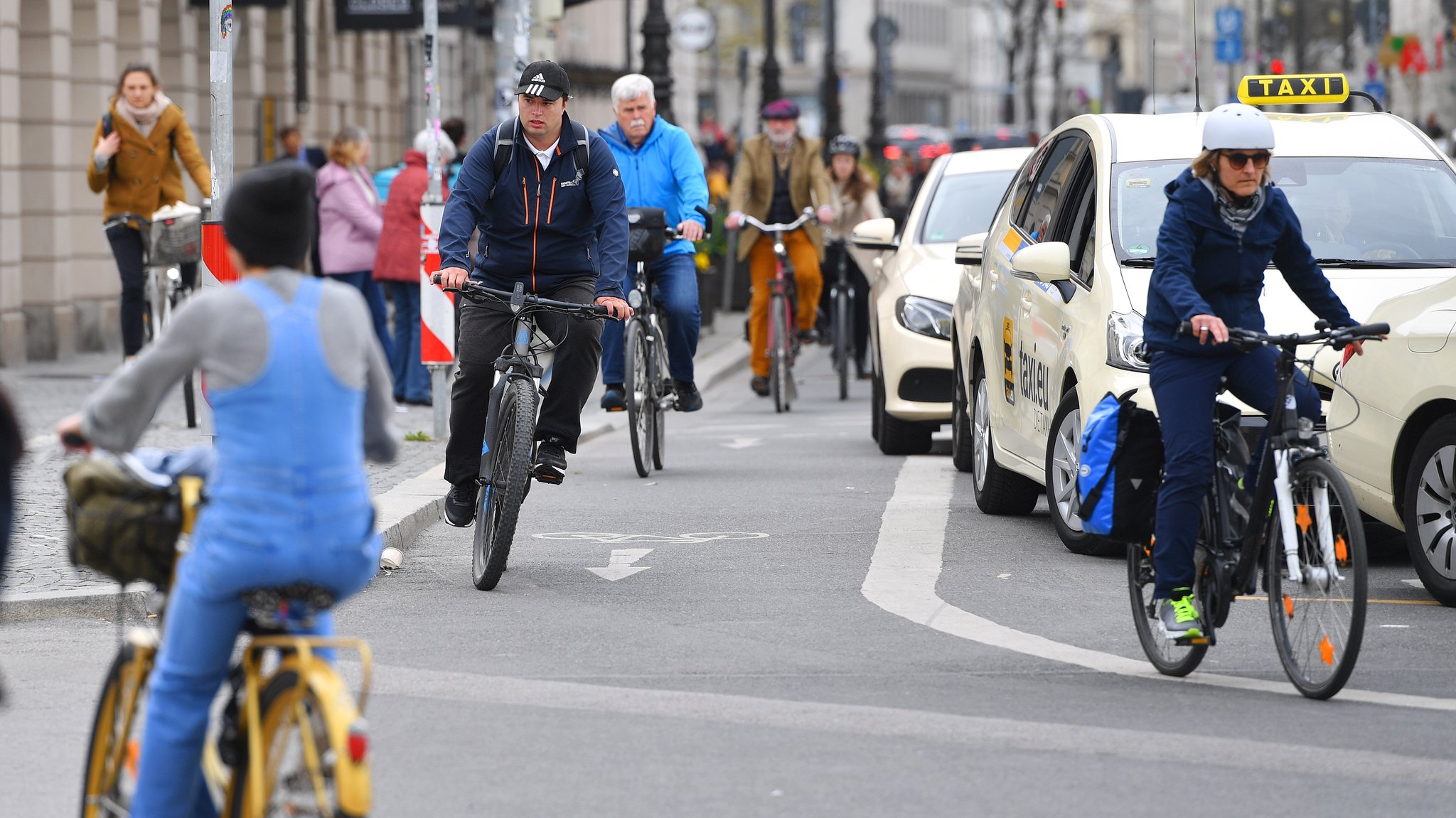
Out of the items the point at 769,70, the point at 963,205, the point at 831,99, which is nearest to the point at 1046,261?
the point at 963,205

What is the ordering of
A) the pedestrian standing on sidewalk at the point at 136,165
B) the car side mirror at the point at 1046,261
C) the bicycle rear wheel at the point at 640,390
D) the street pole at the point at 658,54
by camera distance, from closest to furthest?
the car side mirror at the point at 1046,261, the bicycle rear wheel at the point at 640,390, the pedestrian standing on sidewalk at the point at 136,165, the street pole at the point at 658,54

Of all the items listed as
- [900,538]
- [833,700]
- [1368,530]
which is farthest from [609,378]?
[833,700]

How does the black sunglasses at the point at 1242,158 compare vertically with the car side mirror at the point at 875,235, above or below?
above

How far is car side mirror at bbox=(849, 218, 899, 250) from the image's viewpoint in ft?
46.1

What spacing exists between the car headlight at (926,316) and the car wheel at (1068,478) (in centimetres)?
412

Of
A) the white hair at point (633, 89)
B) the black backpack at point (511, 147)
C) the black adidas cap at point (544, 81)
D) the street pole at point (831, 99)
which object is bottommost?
the black backpack at point (511, 147)

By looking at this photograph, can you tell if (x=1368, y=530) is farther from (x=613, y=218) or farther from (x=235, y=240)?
(x=235, y=240)

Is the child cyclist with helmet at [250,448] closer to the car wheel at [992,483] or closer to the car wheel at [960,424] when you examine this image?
the car wheel at [992,483]

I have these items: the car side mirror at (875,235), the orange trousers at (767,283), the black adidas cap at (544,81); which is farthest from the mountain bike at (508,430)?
the orange trousers at (767,283)

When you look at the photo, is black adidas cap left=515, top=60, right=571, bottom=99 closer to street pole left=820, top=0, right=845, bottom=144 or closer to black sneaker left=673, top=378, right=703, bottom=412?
black sneaker left=673, top=378, right=703, bottom=412

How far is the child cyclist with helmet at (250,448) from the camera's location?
13.9 ft

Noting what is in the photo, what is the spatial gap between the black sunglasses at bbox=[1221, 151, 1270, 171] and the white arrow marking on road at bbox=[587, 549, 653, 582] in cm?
311

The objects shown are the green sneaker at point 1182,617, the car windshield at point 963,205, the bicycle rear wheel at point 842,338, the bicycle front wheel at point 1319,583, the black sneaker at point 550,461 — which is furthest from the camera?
the bicycle rear wheel at point 842,338

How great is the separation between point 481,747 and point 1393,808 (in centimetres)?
223
